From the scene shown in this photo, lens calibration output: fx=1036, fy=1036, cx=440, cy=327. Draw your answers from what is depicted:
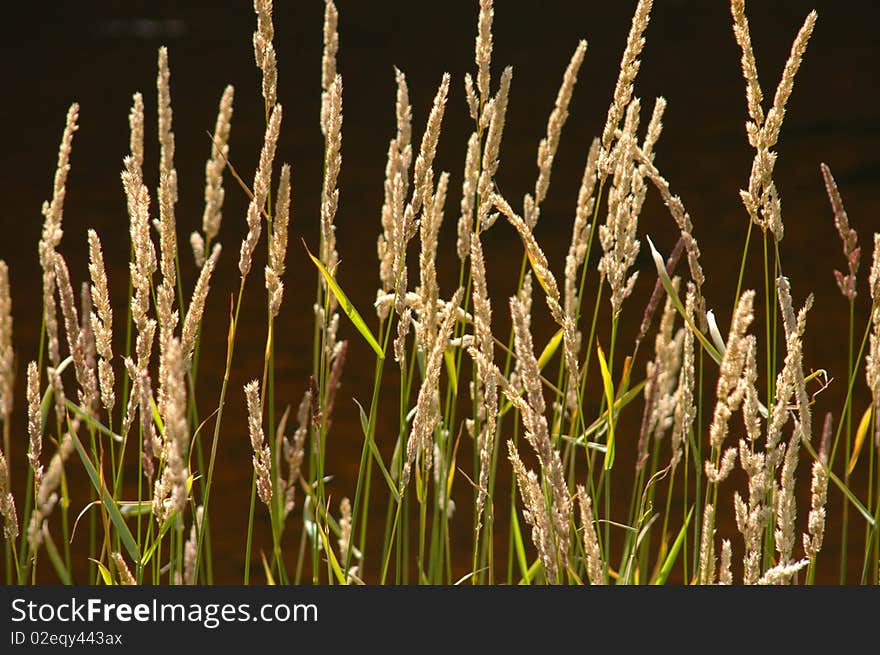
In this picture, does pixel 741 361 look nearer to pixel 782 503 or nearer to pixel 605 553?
pixel 782 503

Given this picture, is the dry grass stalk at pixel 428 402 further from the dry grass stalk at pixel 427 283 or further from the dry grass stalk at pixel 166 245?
the dry grass stalk at pixel 166 245

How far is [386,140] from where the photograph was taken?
3.94 m

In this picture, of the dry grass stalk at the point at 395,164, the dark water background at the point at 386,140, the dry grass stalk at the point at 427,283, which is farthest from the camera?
the dark water background at the point at 386,140

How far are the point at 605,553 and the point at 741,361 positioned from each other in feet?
1.27

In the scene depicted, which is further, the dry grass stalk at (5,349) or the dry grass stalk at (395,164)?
the dry grass stalk at (395,164)

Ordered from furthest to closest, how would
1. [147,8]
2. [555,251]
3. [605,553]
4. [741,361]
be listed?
1. [147,8]
2. [555,251]
3. [605,553]
4. [741,361]

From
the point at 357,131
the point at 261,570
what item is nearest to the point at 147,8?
the point at 357,131

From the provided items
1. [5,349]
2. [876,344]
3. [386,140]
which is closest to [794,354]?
[876,344]

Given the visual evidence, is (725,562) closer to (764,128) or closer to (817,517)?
(817,517)

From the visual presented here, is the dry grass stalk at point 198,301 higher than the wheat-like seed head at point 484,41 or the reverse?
the reverse

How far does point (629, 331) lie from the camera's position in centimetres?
269

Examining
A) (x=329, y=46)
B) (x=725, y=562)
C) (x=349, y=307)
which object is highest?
(x=329, y=46)

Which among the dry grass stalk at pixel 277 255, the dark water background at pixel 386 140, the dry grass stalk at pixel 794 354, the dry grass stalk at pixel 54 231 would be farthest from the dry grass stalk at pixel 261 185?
the dark water background at pixel 386 140

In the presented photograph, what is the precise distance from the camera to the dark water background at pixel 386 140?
2637 millimetres
